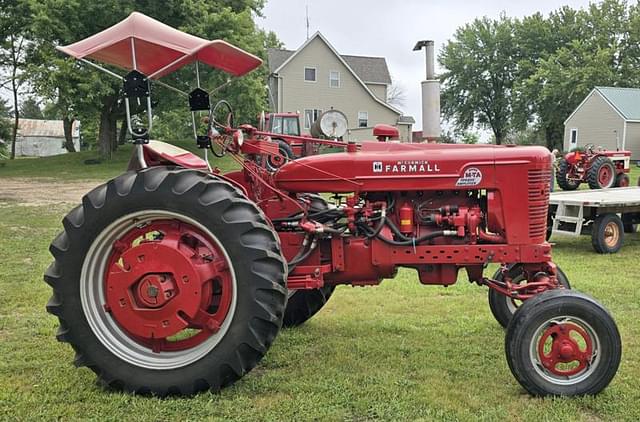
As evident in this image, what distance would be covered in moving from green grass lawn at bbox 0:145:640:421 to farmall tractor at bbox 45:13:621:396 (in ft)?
0.60

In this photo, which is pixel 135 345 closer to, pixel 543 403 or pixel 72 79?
pixel 543 403

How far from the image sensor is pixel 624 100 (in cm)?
3328

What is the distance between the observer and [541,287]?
12.7ft

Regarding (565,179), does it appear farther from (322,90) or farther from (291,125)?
(322,90)

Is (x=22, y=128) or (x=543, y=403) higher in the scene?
(x=22, y=128)

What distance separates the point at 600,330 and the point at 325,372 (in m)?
1.68

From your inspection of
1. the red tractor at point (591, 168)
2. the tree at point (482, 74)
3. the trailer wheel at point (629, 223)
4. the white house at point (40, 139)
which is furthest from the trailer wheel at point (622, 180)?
the white house at point (40, 139)

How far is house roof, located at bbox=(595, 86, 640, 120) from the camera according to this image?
3222 centimetres

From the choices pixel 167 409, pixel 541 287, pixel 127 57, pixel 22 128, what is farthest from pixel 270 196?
pixel 22 128

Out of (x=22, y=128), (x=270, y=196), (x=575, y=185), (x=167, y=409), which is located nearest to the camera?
(x=167, y=409)

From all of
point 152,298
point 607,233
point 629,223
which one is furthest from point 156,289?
point 629,223

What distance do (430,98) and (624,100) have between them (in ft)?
105

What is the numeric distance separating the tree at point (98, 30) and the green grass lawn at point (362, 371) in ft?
51.9

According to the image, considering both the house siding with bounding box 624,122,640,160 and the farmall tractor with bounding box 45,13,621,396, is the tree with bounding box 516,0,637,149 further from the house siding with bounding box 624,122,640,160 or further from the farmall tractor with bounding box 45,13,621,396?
the farmall tractor with bounding box 45,13,621,396
